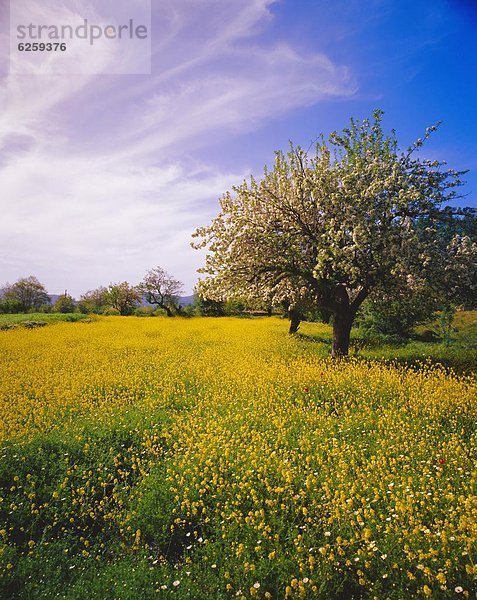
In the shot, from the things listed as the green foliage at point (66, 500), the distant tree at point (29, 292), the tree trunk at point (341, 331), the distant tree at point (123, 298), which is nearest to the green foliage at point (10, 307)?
the distant tree at point (123, 298)

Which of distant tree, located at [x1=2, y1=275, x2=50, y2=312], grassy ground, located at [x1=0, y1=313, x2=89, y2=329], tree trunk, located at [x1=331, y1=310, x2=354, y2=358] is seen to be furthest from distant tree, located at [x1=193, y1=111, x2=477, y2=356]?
distant tree, located at [x1=2, y1=275, x2=50, y2=312]

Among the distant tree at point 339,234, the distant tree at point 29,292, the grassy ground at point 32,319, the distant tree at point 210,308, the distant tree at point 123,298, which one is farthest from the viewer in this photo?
the distant tree at point 29,292

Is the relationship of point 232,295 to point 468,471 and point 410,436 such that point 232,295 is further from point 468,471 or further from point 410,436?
point 468,471

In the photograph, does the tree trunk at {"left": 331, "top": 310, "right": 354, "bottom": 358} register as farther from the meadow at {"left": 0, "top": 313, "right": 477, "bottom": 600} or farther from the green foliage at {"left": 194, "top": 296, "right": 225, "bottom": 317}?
the green foliage at {"left": 194, "top": 296, "right": 225, "bottom": 317}

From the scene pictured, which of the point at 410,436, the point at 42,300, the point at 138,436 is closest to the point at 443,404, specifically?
the point at 410,436

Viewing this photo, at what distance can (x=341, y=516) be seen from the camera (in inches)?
216

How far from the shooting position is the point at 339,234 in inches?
525

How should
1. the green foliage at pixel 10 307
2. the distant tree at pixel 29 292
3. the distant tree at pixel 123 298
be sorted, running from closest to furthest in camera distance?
the green foliage at pixel 10 307, the distant tree at pixel 123 298, the distant tree at pixel 29 292

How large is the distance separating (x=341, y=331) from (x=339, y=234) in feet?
16.7

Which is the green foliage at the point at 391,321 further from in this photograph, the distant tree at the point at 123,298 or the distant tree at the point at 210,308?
the distant tree at the point at 123,298

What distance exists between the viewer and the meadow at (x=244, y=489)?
4.62 metres

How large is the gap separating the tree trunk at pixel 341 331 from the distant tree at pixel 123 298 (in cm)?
6530

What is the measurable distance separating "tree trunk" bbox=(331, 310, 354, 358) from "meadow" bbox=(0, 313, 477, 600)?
3.96 meters

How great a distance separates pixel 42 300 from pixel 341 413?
102709mm
